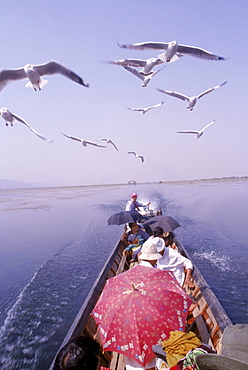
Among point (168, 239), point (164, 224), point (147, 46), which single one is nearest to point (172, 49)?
point (147, 46)

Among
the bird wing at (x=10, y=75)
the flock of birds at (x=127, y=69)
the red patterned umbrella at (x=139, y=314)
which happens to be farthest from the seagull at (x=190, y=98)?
the red patterned umbrella at (x=139, y=314)

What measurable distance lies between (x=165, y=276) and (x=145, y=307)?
679 millimetres

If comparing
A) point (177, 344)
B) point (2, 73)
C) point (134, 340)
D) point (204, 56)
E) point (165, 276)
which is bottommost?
point (134, 340)

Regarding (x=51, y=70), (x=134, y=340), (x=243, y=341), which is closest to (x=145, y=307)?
(x=134, y=340)

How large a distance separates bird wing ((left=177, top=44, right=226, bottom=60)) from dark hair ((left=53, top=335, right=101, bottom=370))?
490 inches

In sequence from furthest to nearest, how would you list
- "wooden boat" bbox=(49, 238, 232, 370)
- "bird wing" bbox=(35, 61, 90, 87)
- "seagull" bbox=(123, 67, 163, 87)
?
1. "seagull" bbox=(123, 67, 163, 87)
2. "bird wing" bbox=(35, 61, 90, 87)
3. "wooden boat" bbox=(49, 238, 232, 370)

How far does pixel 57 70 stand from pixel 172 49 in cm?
536

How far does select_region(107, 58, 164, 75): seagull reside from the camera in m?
12.2

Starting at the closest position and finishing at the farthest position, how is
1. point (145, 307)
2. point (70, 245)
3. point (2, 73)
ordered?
point (145, 307) → point (2, 73) → point (70, 245)

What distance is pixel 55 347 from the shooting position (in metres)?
5.71

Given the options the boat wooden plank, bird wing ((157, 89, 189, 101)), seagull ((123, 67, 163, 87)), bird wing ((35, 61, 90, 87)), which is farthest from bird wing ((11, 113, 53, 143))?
bird wing ((157, 89, 189, 101))

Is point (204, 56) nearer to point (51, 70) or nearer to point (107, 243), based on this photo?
point (51, 70)

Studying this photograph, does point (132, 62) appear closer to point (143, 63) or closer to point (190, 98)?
point (143, 63)

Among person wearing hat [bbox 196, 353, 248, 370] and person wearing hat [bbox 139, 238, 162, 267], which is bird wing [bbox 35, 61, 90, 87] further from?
person wearing hat [bbox 196, 353, 248, 370]
